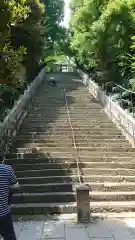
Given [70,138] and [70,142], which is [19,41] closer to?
[70,138]

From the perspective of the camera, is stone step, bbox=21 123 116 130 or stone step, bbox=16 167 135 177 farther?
stone step, bbox=21 123 116 130

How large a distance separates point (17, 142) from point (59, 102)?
7327mm

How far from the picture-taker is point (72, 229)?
26.3 ft

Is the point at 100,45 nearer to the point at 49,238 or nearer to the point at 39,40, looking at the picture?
the point at 39,40

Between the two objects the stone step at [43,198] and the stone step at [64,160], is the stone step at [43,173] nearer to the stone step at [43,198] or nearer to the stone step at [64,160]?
the stone step at [64,160]

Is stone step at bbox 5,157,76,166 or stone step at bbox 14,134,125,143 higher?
stone step at bbox 14,134,125,143

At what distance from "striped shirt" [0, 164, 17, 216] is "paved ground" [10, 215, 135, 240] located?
6.67ft

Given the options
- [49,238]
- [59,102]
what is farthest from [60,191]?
[59,102]

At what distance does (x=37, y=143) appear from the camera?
13.6 metres

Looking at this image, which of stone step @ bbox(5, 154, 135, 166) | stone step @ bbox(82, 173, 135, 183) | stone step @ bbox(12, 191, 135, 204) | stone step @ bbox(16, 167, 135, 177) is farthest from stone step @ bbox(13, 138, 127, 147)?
Answer: stone step @ bbox(12, 191, 135, 204)

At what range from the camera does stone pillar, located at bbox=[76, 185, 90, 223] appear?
8492 millimetres

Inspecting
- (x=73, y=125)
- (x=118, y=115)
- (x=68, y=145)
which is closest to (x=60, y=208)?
(x=68, y=145)

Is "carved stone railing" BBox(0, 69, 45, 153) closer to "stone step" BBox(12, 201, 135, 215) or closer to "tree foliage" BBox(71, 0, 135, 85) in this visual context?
"stone step" BBox(12, 201, 135, 215)

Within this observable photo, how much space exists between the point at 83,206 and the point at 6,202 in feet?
10.00
